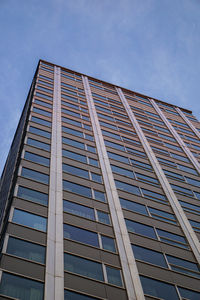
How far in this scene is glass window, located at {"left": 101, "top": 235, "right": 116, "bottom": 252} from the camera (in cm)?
2197

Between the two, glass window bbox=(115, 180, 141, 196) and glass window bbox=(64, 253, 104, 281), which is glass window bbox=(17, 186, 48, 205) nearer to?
glass window bbox=(64, 253, 104, 281)

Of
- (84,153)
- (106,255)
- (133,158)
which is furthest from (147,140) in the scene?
(106,255)

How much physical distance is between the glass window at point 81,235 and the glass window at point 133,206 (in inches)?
218

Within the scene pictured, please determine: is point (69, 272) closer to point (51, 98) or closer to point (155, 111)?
point (51, 98)

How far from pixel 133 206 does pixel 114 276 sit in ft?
29.4

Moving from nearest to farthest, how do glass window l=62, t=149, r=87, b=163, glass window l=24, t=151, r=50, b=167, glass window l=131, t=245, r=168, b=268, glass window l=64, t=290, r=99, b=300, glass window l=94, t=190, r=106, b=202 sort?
1. glass window l=64, t=290, r=99, b=300
2. glass window l=131, t=245, r=168, b=268
3. glass window l=94, t=190, r=106, b=202
4. glass window l=24, t=151, r=50, b=167
5. glass window l=62, t=149, r=87, b=163

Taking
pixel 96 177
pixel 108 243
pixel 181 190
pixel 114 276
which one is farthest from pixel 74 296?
pixel 181 190

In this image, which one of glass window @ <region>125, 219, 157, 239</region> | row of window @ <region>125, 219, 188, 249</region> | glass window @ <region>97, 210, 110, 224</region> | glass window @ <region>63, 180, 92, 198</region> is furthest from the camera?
glass window @ <region>63, 180, 92, 198</region>

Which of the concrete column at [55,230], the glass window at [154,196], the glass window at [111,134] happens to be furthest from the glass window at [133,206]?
the glass window at [111,134]

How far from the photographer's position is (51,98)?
42.5 meters

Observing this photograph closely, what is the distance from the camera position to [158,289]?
66.3 feet

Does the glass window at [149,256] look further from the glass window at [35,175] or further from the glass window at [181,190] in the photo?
the glass window at [181,190]

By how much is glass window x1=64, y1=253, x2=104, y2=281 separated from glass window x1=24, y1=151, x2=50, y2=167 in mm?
10482

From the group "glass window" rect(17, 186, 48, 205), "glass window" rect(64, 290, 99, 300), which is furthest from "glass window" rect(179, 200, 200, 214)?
"glass window" rect(64, 290, 99, 300)
